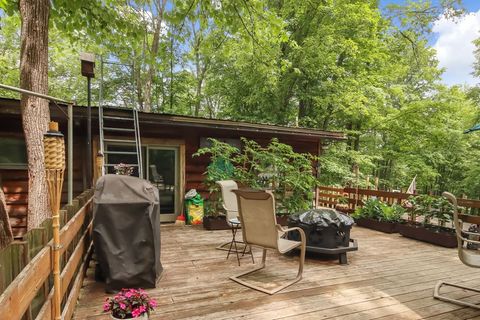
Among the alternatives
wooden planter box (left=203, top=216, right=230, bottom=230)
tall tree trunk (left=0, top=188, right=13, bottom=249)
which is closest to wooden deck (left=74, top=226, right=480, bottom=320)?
tall tree trunk (left=0, top=188, right=13, bottom=249)

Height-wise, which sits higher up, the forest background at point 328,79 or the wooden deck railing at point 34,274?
the forest background at point 328,79

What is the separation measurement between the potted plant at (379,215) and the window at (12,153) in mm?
7190

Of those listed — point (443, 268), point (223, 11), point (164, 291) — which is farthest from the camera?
point (223, 11)

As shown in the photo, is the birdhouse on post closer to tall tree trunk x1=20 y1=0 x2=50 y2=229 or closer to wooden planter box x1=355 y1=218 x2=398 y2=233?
tall tree trunk x1=20 y1=0 x2=50 y2=229

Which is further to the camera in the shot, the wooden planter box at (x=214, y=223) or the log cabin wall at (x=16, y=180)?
the wooden planter box at (x=214, y=223)

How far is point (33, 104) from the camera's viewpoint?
3.78m

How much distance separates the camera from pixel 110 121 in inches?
233

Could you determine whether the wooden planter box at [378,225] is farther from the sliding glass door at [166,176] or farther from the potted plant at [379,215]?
the sliding glass door at [166,176]

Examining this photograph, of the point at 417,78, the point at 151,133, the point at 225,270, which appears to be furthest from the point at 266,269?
the point at 417,78

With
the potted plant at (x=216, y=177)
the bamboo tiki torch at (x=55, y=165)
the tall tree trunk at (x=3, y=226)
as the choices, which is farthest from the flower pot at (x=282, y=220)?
the bamboo tiki torch at (x=55, y=165)

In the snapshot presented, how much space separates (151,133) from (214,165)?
5.08ft

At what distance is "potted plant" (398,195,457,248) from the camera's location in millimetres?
5180

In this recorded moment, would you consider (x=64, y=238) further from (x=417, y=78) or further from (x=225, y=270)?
(x=417, y=78)

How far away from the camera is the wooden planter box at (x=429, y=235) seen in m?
5.09
